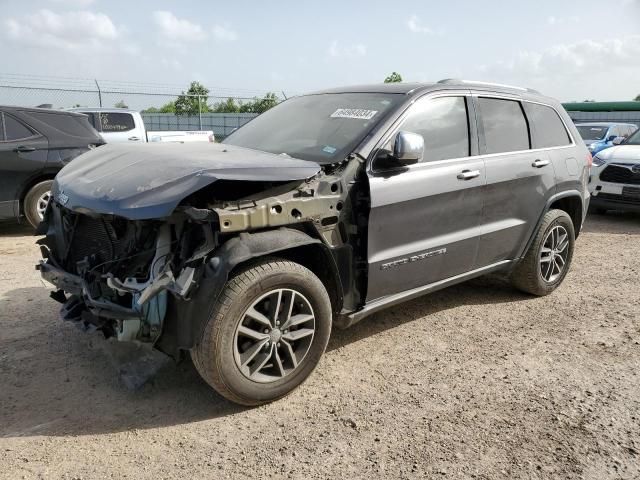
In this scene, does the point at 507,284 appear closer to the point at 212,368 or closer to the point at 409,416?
the point at 409,416

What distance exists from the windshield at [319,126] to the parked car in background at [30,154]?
3.87 m

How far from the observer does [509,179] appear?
4355 mm

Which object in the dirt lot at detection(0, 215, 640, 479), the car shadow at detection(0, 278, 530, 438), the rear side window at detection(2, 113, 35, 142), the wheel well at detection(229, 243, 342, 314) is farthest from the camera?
the rear side window at detection(2, 113, 35, 142)

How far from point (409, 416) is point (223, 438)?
40.7 inches

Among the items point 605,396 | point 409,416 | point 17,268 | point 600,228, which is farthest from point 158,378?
point 600,228

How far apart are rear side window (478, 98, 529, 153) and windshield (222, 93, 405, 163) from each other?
0.86m

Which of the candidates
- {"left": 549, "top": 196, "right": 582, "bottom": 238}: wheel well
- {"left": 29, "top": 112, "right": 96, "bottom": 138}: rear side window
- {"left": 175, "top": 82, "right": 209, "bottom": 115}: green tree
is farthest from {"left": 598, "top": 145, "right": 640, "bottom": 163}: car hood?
{"left": 175, "top": 82, "right": 209, "bottom": 115}: green tree

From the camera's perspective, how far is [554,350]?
155 inches

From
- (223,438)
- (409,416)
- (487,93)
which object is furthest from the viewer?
(487,93)

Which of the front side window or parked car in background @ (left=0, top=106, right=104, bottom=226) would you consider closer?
the front side window

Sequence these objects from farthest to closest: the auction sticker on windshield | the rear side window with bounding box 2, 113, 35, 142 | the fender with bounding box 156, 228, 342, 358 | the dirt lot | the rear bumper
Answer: the rear bumper
the rear side window with bounding box 2, 113, 35, 142
the auction sticker on windshield
the fender with bounding box 156, 228, 342, 358
the dirt lot

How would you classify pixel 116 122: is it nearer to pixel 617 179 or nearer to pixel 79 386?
pixel 79 386

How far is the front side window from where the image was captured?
3807 millimetres

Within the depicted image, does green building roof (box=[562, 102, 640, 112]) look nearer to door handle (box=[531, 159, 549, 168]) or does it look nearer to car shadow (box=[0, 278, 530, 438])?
door handle (box=[531, 159, 549, 168])
